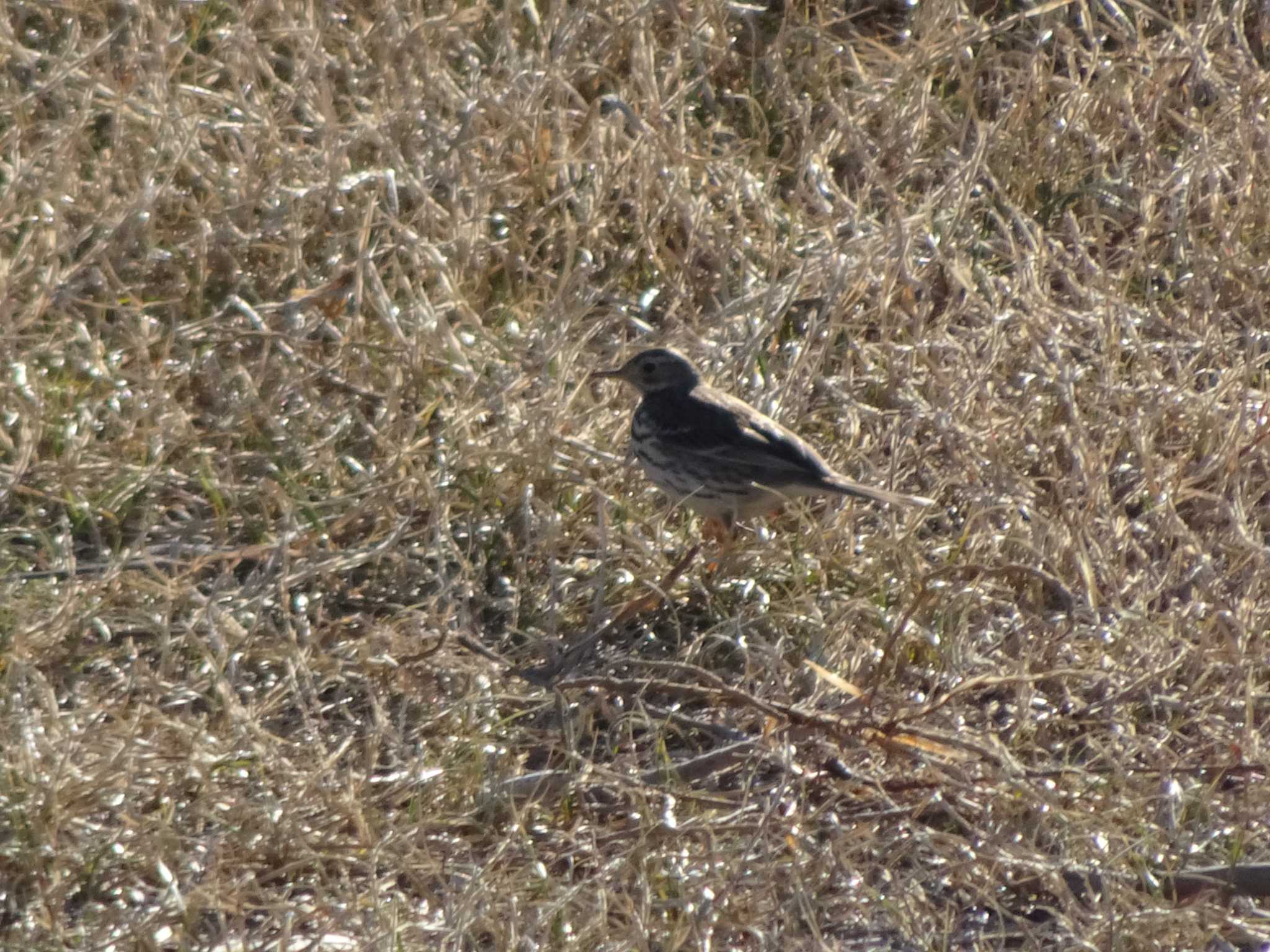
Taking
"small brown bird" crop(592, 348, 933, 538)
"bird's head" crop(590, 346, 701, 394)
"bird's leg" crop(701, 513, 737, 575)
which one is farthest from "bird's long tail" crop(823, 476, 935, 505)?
"bird's head" crop(590, 346, 701, 394)

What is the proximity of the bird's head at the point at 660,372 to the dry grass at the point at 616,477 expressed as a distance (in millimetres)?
181

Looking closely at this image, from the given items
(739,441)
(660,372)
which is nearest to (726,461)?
(739,441)

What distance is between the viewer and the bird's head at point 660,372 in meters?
5.78

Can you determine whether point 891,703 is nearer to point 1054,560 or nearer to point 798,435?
point 1054,560

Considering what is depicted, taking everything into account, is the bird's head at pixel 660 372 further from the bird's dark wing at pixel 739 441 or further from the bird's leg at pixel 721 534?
the bird's leg at pixel 721 534

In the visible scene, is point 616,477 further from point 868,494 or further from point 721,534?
point 868,494

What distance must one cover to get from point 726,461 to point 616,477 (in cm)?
38

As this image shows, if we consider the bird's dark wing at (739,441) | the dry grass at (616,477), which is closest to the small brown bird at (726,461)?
the bird's dark wing at (739,441)

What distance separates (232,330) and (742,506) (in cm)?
166

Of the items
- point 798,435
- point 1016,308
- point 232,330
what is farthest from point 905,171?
point 232,330

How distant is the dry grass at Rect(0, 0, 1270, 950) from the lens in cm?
416

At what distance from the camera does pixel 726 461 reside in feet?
17.8

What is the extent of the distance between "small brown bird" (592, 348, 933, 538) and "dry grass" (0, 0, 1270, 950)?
13cm

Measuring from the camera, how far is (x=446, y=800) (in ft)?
14.5
